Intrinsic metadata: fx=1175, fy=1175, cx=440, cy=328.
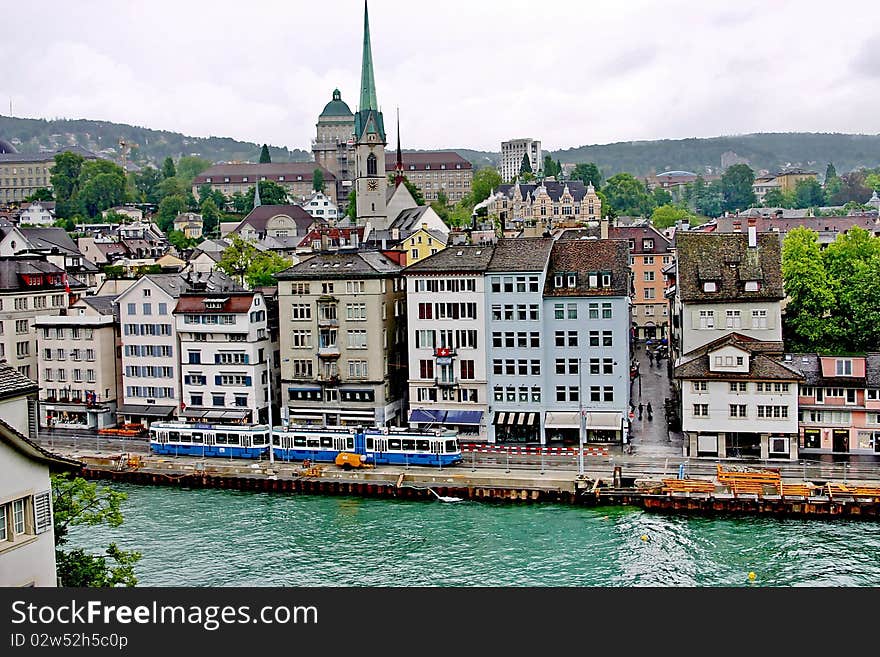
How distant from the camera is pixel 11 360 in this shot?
70.1 m

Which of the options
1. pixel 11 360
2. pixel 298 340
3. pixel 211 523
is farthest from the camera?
pixel 11 360

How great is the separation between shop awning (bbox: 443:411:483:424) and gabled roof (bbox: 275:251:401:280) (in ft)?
27.8

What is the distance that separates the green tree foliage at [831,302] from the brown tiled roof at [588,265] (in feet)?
38.2

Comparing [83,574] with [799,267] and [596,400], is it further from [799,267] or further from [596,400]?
[799,267]

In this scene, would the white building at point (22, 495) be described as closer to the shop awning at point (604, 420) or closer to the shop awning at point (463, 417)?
the shop awning at point (604, 420)

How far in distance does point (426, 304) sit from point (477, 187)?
107809 millimetres

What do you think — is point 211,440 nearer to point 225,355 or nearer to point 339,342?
point 225,355

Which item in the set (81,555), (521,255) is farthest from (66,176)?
(81,555)

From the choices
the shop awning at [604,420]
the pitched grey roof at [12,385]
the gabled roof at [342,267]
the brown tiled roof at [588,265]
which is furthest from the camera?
the gabled roof at [342,267]

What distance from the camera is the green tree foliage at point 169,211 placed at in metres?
176

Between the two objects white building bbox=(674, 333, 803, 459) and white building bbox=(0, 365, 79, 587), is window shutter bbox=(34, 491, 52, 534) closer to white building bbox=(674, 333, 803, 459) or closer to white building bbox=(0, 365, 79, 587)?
white building bbox=(0, 365, 79, 587)

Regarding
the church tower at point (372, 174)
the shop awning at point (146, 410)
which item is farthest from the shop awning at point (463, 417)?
the church tower at point (372, 174)

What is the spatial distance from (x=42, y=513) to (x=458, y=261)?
42.3 metres

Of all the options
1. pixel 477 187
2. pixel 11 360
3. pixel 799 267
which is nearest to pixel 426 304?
pixel 799 267
